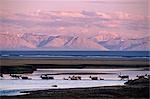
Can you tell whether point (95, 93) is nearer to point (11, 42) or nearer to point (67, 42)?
point (67, 42)

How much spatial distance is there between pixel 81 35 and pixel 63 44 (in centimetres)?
18

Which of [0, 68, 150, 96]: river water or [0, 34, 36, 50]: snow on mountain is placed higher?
[0, 34, 36, 50]: snow on mountain

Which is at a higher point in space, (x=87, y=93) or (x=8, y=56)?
(x=8, y=56)

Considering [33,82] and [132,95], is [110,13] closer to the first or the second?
[132,95]

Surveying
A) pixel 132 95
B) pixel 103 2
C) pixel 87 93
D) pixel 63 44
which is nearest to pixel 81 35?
pixel 63 44

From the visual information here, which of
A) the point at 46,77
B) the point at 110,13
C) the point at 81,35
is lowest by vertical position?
the point at 46,77

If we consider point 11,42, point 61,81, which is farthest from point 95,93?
point 11,42

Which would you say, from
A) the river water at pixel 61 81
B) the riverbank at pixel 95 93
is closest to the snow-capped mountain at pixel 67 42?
the river water at pixel 61 81

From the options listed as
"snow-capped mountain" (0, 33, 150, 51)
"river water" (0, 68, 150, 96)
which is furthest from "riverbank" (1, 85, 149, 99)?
"snow-capped mountain" (0, 33, 150, 51)

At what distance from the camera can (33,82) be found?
2768 millimetres

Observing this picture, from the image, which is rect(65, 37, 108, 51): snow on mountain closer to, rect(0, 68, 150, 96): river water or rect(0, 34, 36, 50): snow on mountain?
rect(0, 68, 150, 96): river water

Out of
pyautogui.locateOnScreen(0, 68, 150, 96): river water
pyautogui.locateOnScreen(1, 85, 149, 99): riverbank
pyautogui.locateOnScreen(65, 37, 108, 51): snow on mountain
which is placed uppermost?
pyautogui.locateOnScreen(65, 37, 108, 51): snow on mountain

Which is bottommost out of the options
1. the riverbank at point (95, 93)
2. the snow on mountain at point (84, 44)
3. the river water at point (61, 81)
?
the riverbank at point (95, 93)

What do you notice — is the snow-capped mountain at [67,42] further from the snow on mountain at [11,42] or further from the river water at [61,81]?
the river water at [61,81]
